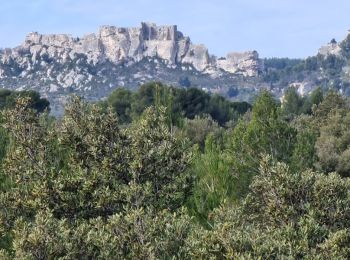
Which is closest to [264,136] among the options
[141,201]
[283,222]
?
[283,222]

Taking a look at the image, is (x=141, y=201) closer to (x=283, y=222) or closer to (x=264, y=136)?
(x=283, y=222)

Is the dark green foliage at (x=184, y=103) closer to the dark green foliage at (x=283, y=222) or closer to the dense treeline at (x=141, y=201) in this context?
the dense treeline at (x=141, y=201)

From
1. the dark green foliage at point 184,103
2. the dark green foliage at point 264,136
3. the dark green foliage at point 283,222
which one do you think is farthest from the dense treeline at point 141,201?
the dark green foliage at point 184,103

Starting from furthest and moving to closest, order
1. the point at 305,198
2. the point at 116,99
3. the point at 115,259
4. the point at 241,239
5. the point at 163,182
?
1. the point at 116,99
2. the point at 163,182
3. the point at 305,198
4. the point at 115,259
5. the point at 241,239

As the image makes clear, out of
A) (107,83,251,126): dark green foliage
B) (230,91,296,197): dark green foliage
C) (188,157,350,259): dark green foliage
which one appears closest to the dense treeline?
(188,157,350,259): dark green foliage

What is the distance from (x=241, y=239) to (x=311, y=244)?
228 centimetres

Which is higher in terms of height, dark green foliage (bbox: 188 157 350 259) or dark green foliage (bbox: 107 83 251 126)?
dark green foliage (bbox: 188 157 350 259)

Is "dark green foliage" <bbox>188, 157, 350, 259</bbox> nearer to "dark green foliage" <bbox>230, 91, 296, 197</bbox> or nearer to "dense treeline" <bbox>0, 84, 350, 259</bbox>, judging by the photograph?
"dense treeline" <bbox>0, 84, 350, 259</bbox>

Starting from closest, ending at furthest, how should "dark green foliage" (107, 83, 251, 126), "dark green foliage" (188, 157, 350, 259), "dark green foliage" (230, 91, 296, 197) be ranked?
"dark green foliage" (188, 157, 350, 259), "dark green foliage" (230, 91, 296, 197), "dark green foliage" (107, 83, 251, 126)

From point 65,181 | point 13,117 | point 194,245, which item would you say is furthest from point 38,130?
point 194,245

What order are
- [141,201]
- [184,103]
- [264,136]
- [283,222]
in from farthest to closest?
[184,103]
[264,136]
[141,201]
[283,222]

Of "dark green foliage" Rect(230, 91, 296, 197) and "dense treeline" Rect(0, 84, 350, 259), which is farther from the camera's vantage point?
"dark green foliage" Rect(230, 91, 296, 197)

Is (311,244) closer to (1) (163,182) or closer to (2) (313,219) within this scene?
(2) (313,219)

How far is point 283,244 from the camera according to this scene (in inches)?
511
